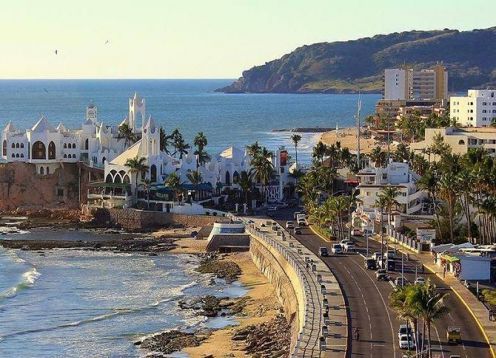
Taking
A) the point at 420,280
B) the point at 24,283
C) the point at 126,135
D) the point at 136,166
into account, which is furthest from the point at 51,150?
the point at 420,280

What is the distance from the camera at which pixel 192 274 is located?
3954 inches

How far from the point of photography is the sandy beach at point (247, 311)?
70.7m

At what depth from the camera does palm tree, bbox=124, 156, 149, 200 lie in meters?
131

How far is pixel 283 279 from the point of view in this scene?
8538cm

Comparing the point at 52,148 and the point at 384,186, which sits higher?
the point at 52,148

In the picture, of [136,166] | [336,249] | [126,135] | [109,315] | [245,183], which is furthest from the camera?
[126,135]

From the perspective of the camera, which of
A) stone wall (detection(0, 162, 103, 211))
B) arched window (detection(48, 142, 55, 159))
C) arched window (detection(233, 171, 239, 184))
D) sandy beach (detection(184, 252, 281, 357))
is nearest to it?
sandy beach (detection(184, 252, 281, 357))

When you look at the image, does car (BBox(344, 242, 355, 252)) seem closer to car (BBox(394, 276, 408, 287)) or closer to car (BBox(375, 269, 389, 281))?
car (BBox(375, 269, 389, 281))

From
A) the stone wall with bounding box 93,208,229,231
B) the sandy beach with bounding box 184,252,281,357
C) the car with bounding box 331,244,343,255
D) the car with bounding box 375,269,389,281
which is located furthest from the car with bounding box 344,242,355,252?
the stone wall with bounding box 93,208,229,231

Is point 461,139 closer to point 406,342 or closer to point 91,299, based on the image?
point 91,299

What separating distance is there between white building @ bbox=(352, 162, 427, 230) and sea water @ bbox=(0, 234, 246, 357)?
55.8ft

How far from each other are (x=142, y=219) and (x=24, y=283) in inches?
1260

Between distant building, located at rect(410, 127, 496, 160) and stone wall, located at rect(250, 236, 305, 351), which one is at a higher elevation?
distant building, located at rect(410, 127, 496, 160)

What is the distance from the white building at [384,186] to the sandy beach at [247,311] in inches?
490
